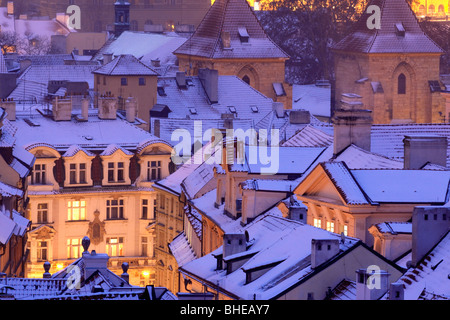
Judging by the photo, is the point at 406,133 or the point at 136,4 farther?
the point at 136,4

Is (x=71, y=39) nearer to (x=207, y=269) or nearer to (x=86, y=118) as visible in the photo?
(x=86, y=118)

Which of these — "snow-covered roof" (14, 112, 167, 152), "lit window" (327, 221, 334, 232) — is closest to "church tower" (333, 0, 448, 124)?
"snow-covered roof" (14, 112, 167, 152)

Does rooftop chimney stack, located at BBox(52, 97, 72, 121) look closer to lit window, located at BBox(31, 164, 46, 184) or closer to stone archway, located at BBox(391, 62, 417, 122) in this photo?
lit window, located at BBox(31, 164, 46, 184)

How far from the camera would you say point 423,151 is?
42.0m

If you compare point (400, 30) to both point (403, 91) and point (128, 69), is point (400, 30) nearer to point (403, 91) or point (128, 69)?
point (403, 91)

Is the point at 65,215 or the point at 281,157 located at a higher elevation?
the point at 281,157

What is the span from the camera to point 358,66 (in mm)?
107062

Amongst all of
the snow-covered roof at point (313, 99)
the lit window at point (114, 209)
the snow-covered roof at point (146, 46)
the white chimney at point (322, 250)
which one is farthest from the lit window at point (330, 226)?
the snow-covered roof at point (146, 46)

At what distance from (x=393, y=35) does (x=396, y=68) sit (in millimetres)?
1884

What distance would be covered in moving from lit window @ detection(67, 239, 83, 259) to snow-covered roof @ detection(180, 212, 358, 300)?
21.2 metres

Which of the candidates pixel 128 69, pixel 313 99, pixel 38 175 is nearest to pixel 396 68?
pixel 313 99

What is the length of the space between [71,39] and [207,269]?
117m
